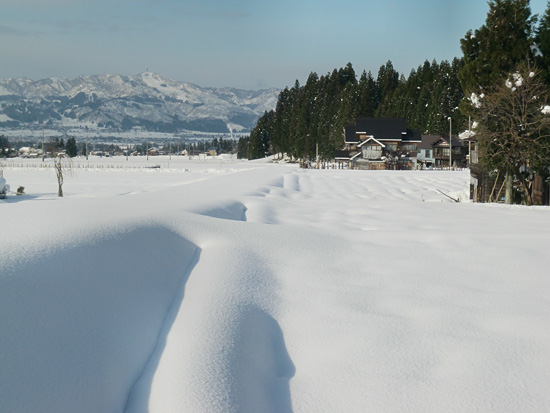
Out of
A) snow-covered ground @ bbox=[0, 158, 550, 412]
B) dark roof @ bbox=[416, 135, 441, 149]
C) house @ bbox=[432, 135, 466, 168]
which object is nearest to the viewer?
snow-covered ground @ bbox=[0, 158, 550, 412]

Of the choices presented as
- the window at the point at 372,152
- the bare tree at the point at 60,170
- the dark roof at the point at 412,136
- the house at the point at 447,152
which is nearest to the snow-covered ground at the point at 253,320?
the bare tree at the point at 60,170

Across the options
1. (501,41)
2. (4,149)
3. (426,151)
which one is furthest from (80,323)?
(4,149)

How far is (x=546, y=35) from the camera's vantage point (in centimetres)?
2264

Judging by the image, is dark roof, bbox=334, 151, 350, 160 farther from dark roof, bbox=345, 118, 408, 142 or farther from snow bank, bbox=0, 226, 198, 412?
snow bank, bbox=0, 226, 198, 412

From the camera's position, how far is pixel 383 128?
71.8m

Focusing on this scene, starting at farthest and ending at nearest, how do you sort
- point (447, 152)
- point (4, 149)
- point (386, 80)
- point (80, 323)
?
point (4, 149) < point (386, 80) < point (447, 152) < point (80, 323)

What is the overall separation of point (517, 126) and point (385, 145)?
5216cm

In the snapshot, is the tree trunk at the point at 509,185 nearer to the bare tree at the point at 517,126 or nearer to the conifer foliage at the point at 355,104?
the bare tree at the point at 517,126

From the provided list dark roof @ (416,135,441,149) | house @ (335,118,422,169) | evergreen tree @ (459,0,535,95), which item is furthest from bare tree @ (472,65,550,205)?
dark roof @ (416,135,441,149)

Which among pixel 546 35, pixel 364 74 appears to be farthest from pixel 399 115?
pixel 546 35

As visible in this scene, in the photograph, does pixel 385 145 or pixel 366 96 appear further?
pixel 366 96

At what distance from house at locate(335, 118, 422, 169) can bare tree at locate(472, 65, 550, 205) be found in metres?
49.7

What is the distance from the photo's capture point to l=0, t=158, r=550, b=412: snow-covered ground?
3707 mm

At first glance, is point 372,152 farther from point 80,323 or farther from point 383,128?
point 80,323
